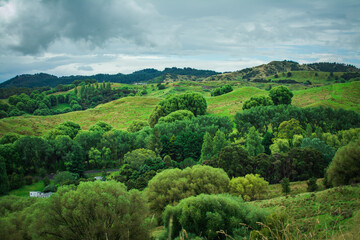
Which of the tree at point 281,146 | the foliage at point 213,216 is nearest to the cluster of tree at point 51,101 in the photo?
the tree at point 281,146

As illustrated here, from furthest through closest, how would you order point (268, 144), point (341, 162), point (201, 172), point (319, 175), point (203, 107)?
point (203, 107) → point (268, 144) → point (319, 175) → point (201, 172) → point (341, 162)

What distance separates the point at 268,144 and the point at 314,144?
40.0 ft

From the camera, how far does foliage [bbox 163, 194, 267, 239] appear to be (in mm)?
20688

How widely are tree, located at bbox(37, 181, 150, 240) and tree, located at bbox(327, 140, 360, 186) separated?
2556cm

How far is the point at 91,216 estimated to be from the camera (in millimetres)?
20891

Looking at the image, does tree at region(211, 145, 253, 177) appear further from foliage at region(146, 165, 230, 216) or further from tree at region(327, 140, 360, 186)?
tree at region(327, 140, 360, 186)

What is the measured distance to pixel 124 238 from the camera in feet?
68.8

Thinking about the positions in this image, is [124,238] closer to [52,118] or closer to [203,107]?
[203,107]

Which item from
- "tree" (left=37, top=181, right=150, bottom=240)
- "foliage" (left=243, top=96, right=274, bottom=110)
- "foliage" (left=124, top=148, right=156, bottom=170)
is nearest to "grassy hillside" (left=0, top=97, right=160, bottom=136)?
"foliage" (left=243, top=96, right=274, bottom=110)

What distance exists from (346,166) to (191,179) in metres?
20.5

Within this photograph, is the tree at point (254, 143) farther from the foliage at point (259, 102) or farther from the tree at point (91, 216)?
the foliage at point (259, 102)

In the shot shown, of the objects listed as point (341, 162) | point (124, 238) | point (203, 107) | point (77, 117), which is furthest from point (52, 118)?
point (341, 162)

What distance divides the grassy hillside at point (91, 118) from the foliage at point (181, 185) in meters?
70.2

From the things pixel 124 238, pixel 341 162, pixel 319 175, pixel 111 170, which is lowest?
pixel 111 170
